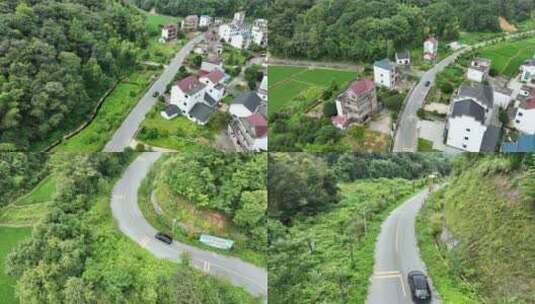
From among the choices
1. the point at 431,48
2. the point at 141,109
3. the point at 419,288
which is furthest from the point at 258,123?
the point at 431,48

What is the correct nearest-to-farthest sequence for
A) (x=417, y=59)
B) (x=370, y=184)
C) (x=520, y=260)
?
1. (x=520, y=260)
2. (x=370, y=184)
3. (x=417, y=59)

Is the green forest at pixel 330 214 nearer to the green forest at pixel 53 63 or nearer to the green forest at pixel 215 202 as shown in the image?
the green forest at pixel 215 202

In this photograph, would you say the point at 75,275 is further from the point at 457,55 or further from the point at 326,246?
the point at 457,55

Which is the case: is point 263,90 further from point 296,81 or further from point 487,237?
point 487,237

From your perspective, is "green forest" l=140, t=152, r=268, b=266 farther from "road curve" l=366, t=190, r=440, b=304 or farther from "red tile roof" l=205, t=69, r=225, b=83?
"red tile roof" l=205, t=69, r=225, b=83

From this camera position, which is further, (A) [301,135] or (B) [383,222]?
(A) [301,135]

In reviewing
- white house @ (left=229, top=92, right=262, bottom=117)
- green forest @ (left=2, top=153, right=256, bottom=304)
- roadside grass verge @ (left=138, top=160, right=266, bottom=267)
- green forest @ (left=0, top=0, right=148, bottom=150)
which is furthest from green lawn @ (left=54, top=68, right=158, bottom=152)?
roadside grass verge @ (left=138, top=160, right=266, bottom=267)

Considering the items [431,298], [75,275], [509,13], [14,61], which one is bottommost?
[75,275]

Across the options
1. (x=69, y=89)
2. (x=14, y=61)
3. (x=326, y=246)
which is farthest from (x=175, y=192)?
(x=14, y=61)
